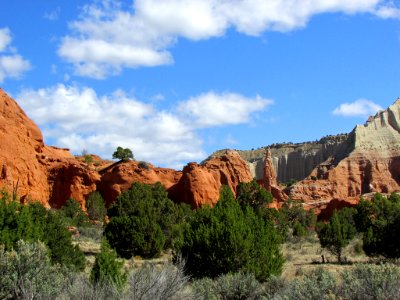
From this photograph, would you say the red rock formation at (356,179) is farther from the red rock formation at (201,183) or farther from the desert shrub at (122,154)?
the desert shrub at (122,154)

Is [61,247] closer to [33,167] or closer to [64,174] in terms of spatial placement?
[33,167]

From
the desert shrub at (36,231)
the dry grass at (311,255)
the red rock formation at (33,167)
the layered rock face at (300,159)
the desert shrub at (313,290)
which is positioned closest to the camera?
the desert shrub at (313,290)

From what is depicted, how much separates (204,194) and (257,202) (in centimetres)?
2287

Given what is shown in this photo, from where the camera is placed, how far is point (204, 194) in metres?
64.8

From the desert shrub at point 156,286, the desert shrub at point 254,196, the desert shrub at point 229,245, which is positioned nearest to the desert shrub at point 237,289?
the desert shrub at point 156,286

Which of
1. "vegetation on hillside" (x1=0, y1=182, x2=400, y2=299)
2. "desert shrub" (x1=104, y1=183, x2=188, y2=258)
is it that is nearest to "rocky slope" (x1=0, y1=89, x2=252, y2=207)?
"vegetation on hillside" (x1=0, y1=182, x2=400, y2=299)

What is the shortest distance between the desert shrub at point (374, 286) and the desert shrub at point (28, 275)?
21.9 feet

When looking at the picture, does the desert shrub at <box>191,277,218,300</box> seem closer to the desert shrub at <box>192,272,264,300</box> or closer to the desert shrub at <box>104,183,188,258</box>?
the desert shrub at <box>192,272,264,300</box>

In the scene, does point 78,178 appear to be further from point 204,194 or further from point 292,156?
point 292,156

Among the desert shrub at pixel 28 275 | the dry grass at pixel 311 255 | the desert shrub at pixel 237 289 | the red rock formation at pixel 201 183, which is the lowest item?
the dry grass at pixel 311 255

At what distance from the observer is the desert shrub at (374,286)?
10.8 m

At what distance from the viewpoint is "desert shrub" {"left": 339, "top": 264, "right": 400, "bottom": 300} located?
10820 millimetres

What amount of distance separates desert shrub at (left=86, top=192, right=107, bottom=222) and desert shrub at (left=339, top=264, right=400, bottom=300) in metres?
47.1

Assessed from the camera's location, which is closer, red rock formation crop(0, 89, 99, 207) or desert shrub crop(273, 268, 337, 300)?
desert shrub crop(273, 268, 337, 300)
